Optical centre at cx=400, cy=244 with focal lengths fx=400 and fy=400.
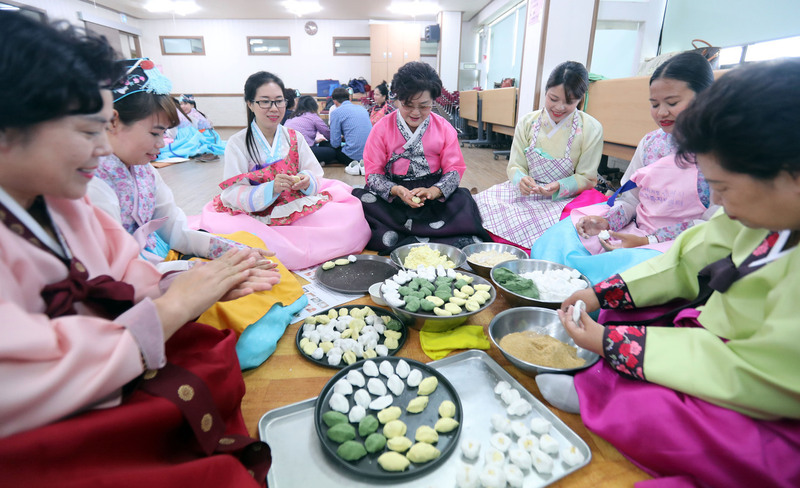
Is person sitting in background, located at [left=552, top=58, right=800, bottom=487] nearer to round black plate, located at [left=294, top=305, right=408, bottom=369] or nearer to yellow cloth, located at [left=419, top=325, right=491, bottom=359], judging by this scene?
yellow cloth, located at [left=419, top=325, right=491, bottom=359]

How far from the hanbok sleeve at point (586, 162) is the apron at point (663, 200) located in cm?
46

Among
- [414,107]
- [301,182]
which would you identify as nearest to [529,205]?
[414,107]

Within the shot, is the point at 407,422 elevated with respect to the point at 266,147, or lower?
lower

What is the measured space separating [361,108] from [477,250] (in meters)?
3.72

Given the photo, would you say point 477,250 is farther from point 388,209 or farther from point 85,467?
point 85,467

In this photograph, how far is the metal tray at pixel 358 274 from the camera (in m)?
1.84

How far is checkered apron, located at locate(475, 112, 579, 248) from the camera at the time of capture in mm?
2320

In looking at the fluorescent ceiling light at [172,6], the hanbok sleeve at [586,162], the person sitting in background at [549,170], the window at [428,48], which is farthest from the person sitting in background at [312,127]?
the window at [428,48]

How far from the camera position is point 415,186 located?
245 cm

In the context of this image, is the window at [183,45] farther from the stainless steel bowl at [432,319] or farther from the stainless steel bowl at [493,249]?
the stainless steel bowl at [432,319]

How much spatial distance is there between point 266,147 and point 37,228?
157 centimetres

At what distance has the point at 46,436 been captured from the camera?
60 cm

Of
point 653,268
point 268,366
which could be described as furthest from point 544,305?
point 268,366

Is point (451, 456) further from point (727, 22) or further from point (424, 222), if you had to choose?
point (727, 22)
